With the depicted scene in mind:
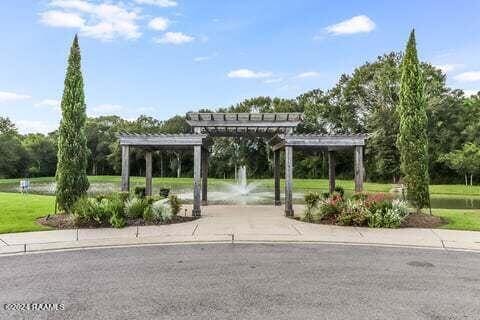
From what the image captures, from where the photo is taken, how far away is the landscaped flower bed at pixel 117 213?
11.8 m

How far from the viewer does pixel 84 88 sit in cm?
1445

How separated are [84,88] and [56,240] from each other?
6602 mm

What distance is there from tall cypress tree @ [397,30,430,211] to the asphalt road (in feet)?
17.8

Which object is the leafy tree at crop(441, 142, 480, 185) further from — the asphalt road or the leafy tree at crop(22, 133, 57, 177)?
the leafy tree at crop(22, 133, 57, 177)

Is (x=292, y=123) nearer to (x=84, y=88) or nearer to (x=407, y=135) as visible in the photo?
(x=407, y=135)

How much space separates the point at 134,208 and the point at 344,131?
3925 centimetres

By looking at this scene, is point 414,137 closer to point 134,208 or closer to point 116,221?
point 134,208

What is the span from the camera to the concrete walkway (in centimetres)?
958

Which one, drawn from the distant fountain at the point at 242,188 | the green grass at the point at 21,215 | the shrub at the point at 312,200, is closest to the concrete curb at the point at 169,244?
the green grass at the point at 21,215

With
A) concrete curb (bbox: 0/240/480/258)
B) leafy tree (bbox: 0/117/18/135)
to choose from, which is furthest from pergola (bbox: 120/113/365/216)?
leafy tree (bbox: 0/117/18/135)

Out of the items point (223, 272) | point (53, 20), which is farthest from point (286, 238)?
point (53, 20)

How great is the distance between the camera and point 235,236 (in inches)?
408

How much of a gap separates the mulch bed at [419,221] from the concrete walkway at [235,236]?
2.26 ft

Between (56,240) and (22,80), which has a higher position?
(22,80)
